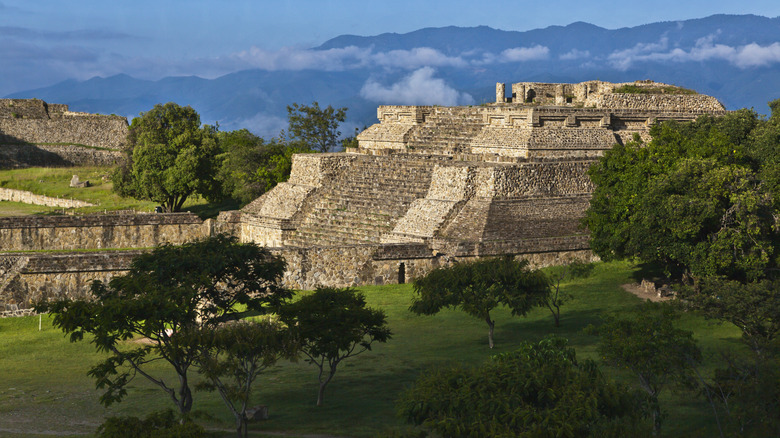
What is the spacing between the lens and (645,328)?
15742 mm

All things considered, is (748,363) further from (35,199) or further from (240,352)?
(35,199)

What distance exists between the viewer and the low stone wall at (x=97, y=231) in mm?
34375

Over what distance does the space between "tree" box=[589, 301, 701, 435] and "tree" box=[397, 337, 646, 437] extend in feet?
4.37

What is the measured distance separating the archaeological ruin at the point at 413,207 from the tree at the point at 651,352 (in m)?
12.0

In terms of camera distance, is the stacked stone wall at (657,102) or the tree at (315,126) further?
the tree at (315,126)

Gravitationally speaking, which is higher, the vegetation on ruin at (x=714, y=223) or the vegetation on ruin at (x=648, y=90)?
the vegetation on ruin at (x=648, y=90)

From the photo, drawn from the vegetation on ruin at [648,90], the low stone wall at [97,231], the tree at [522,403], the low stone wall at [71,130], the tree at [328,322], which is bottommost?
the tree at [522,403]

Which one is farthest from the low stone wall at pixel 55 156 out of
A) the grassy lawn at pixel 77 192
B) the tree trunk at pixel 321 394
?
the tree trunk at pixel 321 394

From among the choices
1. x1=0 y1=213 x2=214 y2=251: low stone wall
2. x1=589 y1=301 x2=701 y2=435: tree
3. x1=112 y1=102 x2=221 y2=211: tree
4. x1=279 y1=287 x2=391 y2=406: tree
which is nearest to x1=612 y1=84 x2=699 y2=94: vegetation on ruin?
x1=0 y1=213 x2=214 y2=251: low stone wall

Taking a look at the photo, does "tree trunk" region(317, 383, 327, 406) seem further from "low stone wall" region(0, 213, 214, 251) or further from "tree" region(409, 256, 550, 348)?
"low stone wall" region(0, 213, 214, 251)

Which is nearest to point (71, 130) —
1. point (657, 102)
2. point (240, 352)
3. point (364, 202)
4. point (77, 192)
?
point (77, 192)

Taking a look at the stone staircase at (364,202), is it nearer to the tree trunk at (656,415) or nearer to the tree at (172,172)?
the tree at (172,172)

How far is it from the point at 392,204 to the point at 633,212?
8946mm

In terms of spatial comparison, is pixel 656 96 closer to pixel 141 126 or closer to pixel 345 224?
pixel 345 224
